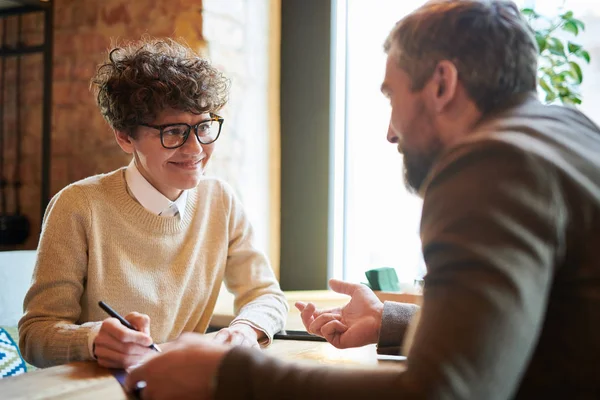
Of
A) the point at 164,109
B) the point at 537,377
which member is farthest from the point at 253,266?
the point at 537,377

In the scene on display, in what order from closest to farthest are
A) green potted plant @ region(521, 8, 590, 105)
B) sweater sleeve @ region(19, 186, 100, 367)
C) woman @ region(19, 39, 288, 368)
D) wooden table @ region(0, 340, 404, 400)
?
wooden table @ region(0, 340, 404, 400)
sweater sleeve @ region(19, 186, 100, 367)
woman @ region(19, 39, 288, 368)
green potted plant @ region(521, 8, 590, 105)

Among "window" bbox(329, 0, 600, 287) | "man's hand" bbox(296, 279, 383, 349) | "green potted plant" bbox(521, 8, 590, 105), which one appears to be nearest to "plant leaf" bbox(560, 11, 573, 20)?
"green potted plant" bbox(521, 8, 590, 105)

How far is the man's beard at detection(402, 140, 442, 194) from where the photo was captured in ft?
3.18

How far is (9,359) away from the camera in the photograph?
1.80 metres

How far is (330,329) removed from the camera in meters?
1.36

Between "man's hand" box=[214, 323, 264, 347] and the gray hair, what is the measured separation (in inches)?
31.4

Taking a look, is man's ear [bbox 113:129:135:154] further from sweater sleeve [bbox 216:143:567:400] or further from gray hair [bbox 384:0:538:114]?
sweater sleeve [bbox 216:143:567:400]

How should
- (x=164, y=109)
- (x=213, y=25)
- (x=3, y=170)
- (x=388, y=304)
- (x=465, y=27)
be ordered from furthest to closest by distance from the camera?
(x=3, y=170) < (x=213, y=25) < (x=164, y=109) < (x=388, y=304) < (x=465, y=27)

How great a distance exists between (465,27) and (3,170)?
269 cm

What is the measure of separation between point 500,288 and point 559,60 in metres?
2.18

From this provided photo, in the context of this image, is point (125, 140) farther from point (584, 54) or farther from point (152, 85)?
point (584, 54)

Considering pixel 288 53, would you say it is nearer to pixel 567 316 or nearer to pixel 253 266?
pixel 253 266

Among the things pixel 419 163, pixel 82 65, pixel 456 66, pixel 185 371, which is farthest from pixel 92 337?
pixel 82 65

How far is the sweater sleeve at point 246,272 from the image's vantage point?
73.3 inches
